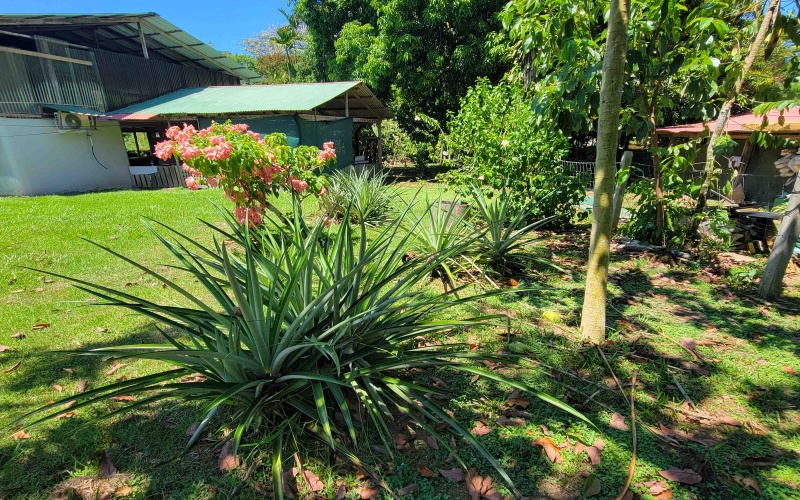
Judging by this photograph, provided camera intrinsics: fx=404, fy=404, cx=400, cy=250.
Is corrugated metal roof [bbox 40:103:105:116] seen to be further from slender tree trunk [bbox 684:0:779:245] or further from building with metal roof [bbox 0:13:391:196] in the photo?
slender tree trunk [bbox 684:0:779:245]

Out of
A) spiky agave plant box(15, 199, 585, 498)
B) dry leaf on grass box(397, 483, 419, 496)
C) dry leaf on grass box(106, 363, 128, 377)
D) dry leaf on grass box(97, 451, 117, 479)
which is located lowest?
dry leaf on grass box(397, 483, 419, 496)

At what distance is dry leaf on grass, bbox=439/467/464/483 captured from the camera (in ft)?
5.78

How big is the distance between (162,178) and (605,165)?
1407 cm

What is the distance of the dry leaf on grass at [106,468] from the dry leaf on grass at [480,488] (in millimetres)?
1581

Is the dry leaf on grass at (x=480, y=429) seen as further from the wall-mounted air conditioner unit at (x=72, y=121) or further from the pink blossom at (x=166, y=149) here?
the wall-mounted air conditioner unit at (x=72, y=121)

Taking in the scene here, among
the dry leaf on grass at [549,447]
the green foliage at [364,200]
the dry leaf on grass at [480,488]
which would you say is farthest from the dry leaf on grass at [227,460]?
the green foliage at [364,200]

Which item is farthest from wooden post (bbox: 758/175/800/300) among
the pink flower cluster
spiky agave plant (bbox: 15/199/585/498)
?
the pink flower cluster

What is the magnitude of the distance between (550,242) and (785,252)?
243cm

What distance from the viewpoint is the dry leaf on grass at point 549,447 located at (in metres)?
1.84

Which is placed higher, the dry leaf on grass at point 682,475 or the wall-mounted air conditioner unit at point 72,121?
the wall-mounted air conditioner unit at point 72,121

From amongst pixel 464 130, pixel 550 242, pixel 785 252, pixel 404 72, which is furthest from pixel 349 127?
pixel 785 252

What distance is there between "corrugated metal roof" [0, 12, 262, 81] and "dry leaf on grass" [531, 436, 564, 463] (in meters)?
14.9

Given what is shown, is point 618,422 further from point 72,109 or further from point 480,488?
point 72,109

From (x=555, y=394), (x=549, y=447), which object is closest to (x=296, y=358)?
(x=549, y=447)
